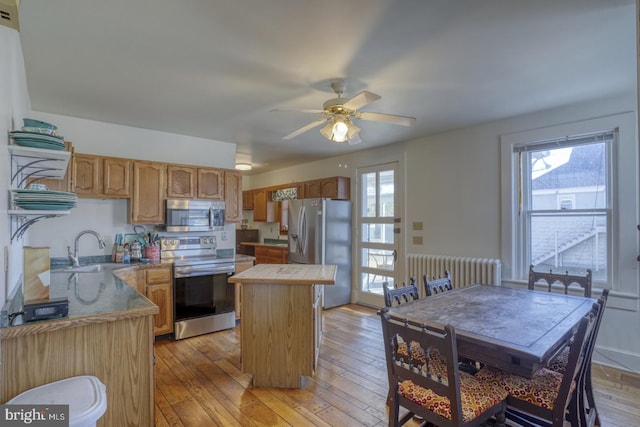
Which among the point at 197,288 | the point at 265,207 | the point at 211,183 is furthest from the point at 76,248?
the point at 265,207

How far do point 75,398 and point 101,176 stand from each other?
9.49 feet

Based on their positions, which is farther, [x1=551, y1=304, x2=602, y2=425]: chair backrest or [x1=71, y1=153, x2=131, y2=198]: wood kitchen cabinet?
[x1=71, y1=153, x2=131, y2=198]: wood kitchen cabinet

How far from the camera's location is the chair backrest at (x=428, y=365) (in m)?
1.48

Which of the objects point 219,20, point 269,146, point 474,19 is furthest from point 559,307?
point 269,146

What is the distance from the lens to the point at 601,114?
305cm

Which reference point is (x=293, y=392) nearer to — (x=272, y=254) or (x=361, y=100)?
(x=361, y=100)

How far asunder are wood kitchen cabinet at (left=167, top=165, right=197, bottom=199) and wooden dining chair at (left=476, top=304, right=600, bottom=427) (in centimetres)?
368

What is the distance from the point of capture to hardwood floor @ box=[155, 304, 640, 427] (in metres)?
2.26

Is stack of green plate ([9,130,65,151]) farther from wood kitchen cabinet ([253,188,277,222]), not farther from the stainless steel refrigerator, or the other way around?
wood kitchen cabinet ([253,188,277,222])

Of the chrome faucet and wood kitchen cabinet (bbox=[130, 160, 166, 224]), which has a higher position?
wood kitchen cabinet (bbox=[130, 160, 166, 224])

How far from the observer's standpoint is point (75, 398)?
1352 mm

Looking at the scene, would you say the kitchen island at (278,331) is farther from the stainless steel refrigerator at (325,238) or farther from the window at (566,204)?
the window at (566,204)

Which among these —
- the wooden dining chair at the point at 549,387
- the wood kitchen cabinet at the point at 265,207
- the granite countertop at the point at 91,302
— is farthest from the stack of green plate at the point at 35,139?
the wood kitchen cabinet at the point at 265,207

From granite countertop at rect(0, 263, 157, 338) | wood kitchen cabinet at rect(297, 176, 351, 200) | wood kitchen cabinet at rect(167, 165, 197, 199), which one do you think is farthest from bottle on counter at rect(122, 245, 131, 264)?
wood kitchen cabinet at rect(297, 176, 351, 200)
